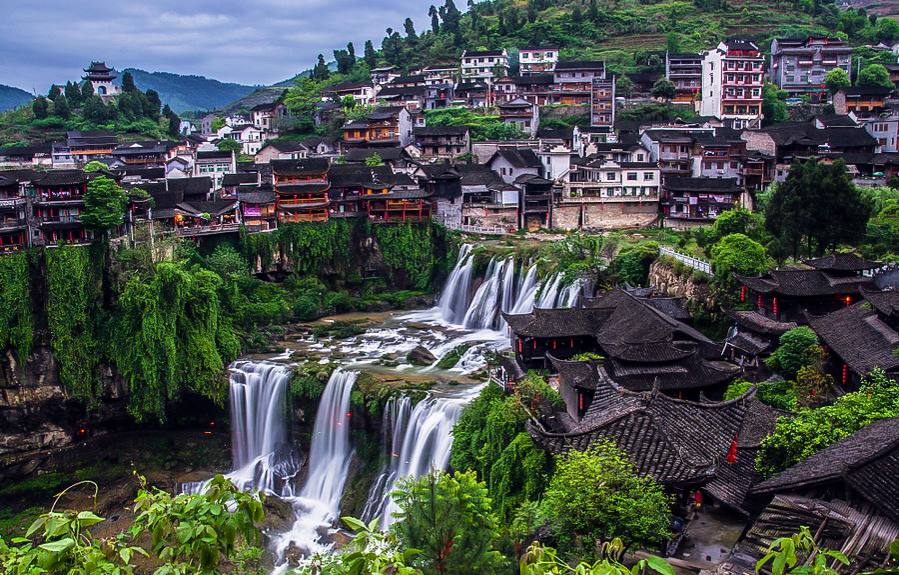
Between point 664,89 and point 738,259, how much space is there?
4789 centimetres

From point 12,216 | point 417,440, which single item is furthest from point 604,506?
point 12,216

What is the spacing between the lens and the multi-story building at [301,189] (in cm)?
5572

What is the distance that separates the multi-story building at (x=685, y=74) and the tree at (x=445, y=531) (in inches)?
2856

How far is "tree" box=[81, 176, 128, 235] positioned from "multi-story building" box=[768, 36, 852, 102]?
6526 centimetres

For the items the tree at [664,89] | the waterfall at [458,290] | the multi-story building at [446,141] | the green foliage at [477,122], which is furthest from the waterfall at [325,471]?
the tree at [664,89]

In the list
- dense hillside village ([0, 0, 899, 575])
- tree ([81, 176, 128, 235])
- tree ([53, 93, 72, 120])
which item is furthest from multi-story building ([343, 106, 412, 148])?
tree ([53, 93, 72, 120])

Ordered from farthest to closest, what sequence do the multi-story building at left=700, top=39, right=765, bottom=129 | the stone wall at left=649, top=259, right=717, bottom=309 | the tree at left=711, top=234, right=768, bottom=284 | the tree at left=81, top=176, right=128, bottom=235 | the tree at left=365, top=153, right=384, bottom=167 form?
the multi-story building at left=700, top=39, right=765, bottom=129
the tree at left=365, top=153, right=384, bottom=167
the tree at left=81, top=176, right=128, bottom=235
the stone wall at left=649, top=259, right=717, bottom=309
the tree at left=711, top=234, right=768, bottom=284

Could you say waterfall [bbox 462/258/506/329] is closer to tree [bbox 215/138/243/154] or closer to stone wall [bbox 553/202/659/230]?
stone wall [bbox 553/202/659/230]

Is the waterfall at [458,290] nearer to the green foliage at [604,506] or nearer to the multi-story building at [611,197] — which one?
the multi-story building at [611,197]

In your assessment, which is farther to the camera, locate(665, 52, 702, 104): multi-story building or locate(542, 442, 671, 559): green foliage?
locate(665, 52, 702, 104): multi-story building

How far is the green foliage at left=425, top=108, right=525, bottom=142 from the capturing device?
72375mm

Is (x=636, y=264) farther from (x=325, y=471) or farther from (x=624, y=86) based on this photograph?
(x=624, y=86)

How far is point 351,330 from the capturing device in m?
47.4

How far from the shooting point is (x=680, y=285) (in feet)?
126
